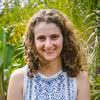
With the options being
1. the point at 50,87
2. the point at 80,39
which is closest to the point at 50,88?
the point at 50,87

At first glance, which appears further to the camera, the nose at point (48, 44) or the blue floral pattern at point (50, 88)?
the blue floral pattern at point (50, 88)

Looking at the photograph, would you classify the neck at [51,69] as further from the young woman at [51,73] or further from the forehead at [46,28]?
the forehead at [46,28]

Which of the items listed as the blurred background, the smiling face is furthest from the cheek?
the blurred background

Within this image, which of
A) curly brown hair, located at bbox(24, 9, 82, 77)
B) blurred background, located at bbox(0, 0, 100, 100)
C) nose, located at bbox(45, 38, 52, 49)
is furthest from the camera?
blurred background, located at bbox(0, 0, 100, 100)

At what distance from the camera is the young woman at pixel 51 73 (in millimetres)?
2721

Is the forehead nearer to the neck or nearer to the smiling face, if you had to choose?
the smiling face

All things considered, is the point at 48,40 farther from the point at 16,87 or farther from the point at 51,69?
the point at 16,87

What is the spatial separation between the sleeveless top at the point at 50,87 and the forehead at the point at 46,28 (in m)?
0.31

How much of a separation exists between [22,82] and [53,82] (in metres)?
0.21

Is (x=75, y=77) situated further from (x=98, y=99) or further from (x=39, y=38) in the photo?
(x=98, y=99)

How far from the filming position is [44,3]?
15.8 feet

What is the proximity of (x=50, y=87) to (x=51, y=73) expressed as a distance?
10 cm

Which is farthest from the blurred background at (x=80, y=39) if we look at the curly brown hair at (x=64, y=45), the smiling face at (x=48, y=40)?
the smiling face at (x=48, y=40)

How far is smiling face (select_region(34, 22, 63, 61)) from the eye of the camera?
2615 millimetres
